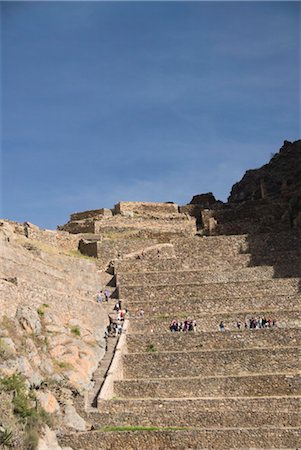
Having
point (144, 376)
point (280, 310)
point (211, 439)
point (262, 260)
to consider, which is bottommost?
point (211, 439)

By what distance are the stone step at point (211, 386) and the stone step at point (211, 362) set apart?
1.17 meters

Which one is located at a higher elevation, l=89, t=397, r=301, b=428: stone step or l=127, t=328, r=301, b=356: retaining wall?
l=127, t=328, r=301, b=356: retaining wall

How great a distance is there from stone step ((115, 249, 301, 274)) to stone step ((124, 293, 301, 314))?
4.85 meters

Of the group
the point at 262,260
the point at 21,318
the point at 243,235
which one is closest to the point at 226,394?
the point at 21,318

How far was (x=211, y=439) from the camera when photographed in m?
26.0

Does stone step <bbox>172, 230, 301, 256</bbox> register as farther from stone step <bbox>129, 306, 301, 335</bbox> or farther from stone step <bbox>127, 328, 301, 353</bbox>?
stone step <bbox>127, 328, 301, 353</bbox>

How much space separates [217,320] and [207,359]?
3.94 meters

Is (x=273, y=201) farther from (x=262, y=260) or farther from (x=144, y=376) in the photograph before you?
(x=144, y=376)

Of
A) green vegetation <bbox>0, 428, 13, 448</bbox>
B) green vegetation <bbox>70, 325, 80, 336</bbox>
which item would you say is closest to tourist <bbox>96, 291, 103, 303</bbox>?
green vegetation <bbox>70, 325, 80, 336</bbox>

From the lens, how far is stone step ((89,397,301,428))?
2695 centimetres

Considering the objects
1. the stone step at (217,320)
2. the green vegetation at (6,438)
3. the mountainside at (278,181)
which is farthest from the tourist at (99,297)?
the mountainside at (278,181)

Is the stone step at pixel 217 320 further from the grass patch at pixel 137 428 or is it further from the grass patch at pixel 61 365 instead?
the grass patch at pixel 137 428

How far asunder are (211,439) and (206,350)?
6.45 metres

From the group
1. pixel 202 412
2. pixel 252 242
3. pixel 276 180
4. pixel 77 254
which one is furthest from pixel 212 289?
pixel 276 180
